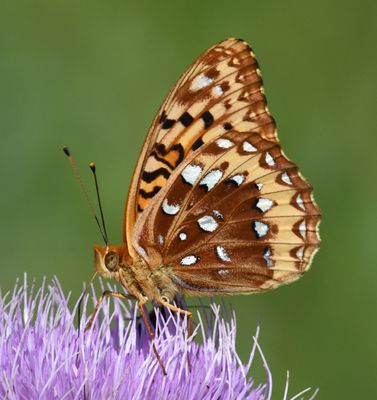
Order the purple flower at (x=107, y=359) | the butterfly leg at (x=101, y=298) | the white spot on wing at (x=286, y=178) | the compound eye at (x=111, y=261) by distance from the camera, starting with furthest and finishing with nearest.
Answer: the white spot on wing at (x=286, y=178), the compound eye at (x=111, y=261), the butterfly leg at (x=101, y=298), the purple flower at (x=107, y=359)

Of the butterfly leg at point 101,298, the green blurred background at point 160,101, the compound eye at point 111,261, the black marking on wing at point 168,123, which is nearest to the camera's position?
the butterfly leg at point 101,298

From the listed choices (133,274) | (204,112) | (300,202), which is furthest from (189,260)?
(204,112)

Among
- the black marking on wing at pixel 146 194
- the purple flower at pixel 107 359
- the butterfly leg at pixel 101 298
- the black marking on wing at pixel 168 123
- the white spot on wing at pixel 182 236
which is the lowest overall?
the purple flower at pixel 107 359

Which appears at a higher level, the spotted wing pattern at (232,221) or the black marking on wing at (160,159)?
the black marking on wing at (160,159)

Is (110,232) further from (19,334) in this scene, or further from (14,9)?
(19,334)

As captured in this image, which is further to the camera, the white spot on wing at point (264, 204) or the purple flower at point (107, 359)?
the white spot on wing at point (264, 204)

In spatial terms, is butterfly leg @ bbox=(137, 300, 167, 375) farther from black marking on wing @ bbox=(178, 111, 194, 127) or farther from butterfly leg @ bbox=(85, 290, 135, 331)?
black marking on wing @ bbox=(178, 111, 194, 127)

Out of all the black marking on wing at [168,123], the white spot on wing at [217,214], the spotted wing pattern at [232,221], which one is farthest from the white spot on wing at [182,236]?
the black marking on wing at [168,123]

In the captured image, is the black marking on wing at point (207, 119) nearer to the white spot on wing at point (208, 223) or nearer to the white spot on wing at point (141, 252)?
the white spot on wing at point (208, 223)

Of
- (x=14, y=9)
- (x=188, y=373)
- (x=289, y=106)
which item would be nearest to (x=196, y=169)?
(x=188, y=373)
